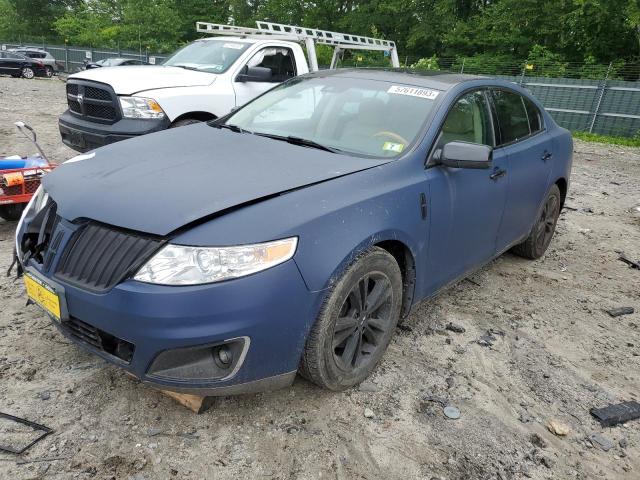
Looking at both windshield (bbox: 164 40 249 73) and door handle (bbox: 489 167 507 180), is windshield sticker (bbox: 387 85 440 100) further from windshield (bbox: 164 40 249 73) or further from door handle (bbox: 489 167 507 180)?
windshield (bbox: 164 40 249 73)

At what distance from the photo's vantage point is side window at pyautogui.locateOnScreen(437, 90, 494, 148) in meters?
3.11

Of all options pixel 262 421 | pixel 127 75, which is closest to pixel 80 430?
pixel 262 421

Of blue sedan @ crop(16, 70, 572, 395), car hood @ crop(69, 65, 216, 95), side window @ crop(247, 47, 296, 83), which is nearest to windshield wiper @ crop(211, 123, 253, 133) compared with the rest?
blue sedan @ crop(16, 70, 572, 395)

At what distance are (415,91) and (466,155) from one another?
0.70 metres

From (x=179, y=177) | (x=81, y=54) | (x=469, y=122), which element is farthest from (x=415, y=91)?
(x=81, y=54)

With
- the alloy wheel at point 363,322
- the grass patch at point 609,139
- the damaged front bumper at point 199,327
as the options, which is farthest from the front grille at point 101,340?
the grass patch at point 609,139

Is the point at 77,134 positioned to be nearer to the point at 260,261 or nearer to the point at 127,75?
the point at 127,75

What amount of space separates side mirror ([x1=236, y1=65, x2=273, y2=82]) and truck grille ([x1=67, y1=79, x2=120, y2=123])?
1642mm

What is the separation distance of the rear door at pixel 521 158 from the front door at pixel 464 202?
0.16 metres

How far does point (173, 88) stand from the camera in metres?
5.88

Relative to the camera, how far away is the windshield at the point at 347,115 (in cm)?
301

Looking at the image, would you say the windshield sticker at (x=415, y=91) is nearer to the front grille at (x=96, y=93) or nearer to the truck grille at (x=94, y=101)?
the truck grille at (x=94, y=101)

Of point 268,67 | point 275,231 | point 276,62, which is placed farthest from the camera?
point 276,62

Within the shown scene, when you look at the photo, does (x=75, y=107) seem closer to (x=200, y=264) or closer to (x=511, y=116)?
(x=511, y=116)
